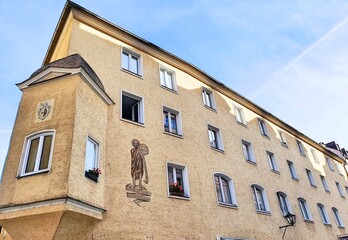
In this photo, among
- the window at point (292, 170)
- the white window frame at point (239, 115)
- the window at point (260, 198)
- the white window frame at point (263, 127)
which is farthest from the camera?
the window at point (292, 170)

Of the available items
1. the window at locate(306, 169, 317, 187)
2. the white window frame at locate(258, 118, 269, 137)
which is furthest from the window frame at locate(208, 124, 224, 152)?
the window at locate(306, 169, 317, 187)

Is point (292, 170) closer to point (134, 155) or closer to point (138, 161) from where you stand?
point (138, 161)

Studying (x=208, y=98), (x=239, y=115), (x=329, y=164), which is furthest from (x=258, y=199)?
(x=329, y=164)

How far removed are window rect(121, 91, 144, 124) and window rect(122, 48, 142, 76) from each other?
1.70 metres

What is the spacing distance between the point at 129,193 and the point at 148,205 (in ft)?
2.87

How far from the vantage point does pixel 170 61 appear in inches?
641

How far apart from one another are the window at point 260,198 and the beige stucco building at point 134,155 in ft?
0.23

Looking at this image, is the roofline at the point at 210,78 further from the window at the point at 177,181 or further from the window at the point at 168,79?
the window at the point at 177,181

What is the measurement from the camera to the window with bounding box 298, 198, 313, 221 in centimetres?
1947

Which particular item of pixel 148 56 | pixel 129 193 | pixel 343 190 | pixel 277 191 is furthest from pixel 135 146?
pixel 343 190

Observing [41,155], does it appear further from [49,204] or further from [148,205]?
[148,205]

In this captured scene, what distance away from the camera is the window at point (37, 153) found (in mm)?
8406

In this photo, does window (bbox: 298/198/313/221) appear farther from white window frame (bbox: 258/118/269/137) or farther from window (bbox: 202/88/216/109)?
window (bbox: 202/88/216/109)

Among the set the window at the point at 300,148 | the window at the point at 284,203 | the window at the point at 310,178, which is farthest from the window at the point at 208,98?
the window at the point at 310,178
